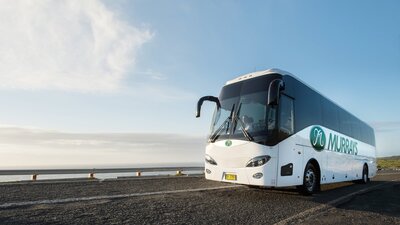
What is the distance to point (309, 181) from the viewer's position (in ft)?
36.6

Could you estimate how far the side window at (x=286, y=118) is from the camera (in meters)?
9.65

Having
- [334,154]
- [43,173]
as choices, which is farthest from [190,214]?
[43,173]

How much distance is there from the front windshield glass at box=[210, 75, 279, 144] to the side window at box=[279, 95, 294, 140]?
321mm

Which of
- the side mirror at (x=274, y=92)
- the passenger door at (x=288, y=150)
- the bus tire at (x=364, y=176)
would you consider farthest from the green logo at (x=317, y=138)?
the bus tire at (x=364, y=176)

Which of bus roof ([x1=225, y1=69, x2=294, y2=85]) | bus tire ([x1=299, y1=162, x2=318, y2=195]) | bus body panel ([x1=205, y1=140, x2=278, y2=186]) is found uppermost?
bus roof ([x1=225, y1=69, x2=294, y2=85])

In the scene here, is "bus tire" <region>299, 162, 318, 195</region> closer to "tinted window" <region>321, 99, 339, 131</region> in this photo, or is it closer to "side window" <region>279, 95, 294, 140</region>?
"side window" <region>279, 95, 294, 140</region>

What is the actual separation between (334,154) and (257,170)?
5954 millimetres

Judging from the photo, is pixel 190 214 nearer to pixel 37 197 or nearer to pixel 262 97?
pixel 37 197

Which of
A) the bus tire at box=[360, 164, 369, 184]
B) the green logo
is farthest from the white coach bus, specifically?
the bus tire at box=[360, 164, 369, 184]

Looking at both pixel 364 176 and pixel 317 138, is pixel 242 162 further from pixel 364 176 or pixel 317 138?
pixel 364 176

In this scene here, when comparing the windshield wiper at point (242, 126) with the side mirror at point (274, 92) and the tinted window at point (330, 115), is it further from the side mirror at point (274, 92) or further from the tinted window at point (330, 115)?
the tinted window at point (330, 115)

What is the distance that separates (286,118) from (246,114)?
1143mm

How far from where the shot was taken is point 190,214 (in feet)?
21.7

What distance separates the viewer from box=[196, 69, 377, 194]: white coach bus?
9.21 meters
